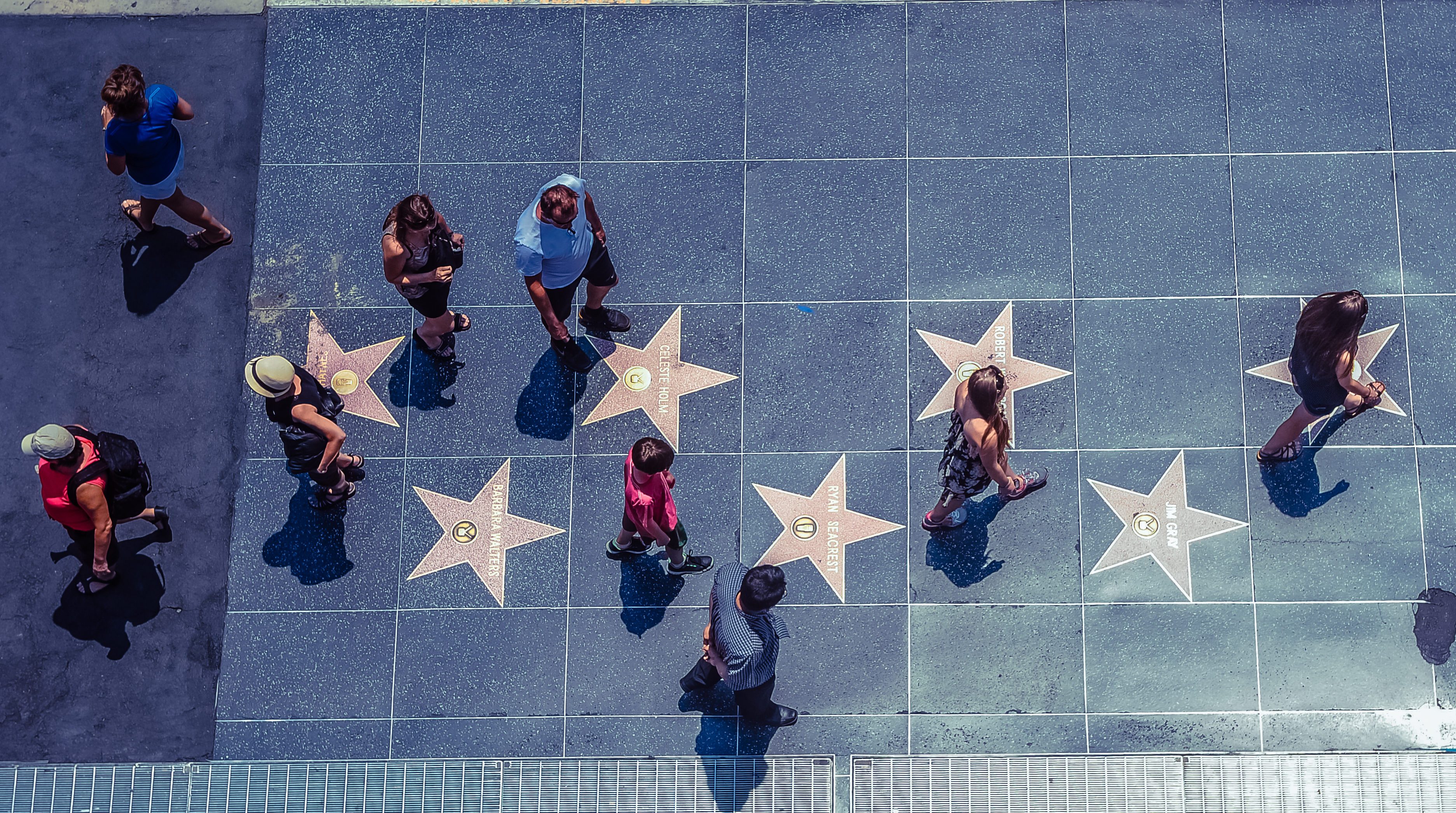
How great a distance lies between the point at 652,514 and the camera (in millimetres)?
6820

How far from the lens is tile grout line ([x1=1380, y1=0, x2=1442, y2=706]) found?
7660mm

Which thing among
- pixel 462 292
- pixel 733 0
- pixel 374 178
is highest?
pixel 733 0

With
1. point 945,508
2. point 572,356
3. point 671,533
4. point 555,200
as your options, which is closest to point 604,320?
point 572,356

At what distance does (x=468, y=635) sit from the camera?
7805mm

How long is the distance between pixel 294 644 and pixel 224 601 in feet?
2.11

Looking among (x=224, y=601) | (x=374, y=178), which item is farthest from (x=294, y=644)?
(x=374, y=178)

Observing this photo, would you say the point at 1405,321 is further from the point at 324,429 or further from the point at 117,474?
the point at 117,474

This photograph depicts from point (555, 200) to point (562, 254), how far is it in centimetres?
47

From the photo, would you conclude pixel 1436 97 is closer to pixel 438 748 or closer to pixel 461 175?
pixel 461 175

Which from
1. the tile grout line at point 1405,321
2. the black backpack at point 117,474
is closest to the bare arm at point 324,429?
the black backpack at point 117,474

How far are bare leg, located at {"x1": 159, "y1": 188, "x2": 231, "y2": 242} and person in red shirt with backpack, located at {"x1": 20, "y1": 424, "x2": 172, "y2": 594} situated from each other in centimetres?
175

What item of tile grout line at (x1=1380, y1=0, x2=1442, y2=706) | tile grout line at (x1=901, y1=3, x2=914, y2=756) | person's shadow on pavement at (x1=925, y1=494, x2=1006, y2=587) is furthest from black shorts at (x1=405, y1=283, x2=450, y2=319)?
tile grout line at (x1=1380, y1=0, x2=1442, y2=706)

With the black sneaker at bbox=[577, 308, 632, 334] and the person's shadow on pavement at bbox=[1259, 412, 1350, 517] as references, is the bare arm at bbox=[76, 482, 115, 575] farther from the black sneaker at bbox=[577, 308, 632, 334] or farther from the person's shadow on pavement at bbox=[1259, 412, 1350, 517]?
the person's shadow on pavement at bbox=[1259, 412, 1350, 517]

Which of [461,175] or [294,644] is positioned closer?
[294,644]
